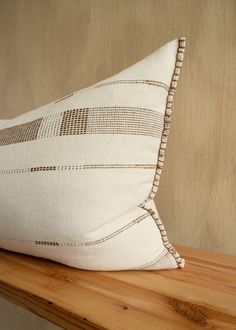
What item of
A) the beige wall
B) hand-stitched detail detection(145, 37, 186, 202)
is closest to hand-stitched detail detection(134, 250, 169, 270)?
hand-stitched detail detection(145, 37, 186, 202)

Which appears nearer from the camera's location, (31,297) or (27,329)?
(31,297)

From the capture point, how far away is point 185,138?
79 cm

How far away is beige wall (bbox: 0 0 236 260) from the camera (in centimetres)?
73

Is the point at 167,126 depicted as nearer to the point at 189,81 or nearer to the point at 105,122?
the point at 105,122

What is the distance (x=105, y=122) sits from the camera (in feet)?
1.69

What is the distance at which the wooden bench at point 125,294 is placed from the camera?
14.8 inches

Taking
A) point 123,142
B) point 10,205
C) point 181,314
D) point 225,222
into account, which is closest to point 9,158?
point 10,205

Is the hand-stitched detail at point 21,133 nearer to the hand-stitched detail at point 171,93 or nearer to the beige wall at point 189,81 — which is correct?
the hand-stitched detail at point 171,93

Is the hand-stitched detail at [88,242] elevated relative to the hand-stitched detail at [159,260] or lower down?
elevated

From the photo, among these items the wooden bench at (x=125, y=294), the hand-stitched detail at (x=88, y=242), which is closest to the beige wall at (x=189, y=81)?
the wooden bench at (x=125, y=294)

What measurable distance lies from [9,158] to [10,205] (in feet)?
0.29

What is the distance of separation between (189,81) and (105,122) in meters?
0.36

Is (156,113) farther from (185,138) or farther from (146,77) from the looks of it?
(185,138)

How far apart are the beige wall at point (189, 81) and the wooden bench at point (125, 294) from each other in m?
0.17
